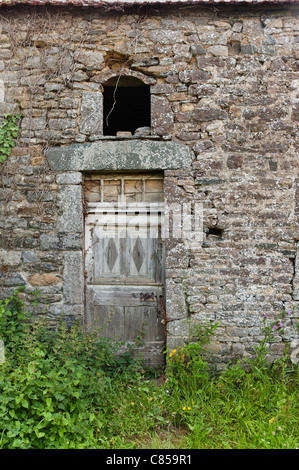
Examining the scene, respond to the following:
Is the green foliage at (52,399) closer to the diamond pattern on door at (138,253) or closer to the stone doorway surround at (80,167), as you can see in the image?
the stone doorway surround at (80,167)

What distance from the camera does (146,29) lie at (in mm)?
3689

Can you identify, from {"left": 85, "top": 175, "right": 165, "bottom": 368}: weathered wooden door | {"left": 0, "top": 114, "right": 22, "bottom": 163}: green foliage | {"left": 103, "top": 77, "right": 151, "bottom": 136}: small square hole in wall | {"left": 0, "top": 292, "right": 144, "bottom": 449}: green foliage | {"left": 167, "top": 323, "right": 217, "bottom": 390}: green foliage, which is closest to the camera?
{"left": 0, "top": 292, "right": 144, "bottom": 449}: green foliage

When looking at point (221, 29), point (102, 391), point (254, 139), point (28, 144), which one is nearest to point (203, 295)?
point (102, 391)

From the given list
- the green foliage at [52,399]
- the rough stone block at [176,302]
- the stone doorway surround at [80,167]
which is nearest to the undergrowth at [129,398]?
the green foliage at [52,399]

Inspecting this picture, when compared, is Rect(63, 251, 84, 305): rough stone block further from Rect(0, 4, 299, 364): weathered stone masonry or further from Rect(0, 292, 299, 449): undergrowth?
Rect(0, 292, 299, 449): undergrowth

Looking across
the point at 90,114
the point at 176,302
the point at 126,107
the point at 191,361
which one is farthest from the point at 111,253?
the point at 126,107

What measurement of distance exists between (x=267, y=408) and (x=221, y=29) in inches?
161

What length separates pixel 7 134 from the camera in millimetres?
3748

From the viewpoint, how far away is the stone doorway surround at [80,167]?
365 cm

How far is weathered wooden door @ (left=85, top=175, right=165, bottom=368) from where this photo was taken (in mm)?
3912

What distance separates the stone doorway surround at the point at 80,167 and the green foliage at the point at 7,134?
1.59ft

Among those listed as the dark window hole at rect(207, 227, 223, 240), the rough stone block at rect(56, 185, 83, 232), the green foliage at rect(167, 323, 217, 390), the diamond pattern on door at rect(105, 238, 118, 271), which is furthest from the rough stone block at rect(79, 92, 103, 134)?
the green foliage at rect(167, 323, 217, 390)

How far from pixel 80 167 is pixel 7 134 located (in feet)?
3.12

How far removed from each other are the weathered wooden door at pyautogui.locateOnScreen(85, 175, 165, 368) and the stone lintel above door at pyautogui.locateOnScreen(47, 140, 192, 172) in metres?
0.24
